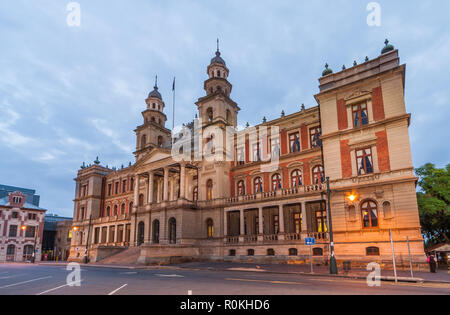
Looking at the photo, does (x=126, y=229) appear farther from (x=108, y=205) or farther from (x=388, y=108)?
(x=388, y=108)

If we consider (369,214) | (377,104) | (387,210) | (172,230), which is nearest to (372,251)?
(369,214)

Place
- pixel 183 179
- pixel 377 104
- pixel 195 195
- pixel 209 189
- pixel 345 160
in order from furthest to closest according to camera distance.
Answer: pixel 195 195, pixel 209 189, pixel 183 179, pixel 345 160, pixel 377 104

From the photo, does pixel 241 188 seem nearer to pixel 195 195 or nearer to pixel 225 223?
pixel 225 223

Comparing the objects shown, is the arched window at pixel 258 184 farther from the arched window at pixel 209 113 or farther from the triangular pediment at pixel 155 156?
the triangular pediment at pixel 155 156

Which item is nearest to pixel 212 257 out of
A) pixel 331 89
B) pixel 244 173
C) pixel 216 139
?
pixel 244 173

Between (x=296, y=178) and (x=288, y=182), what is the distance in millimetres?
1010

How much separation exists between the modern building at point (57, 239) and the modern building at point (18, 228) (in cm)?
529

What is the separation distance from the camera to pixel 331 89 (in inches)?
1243

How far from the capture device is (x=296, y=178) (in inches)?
1433

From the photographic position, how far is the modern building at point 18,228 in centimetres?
6391

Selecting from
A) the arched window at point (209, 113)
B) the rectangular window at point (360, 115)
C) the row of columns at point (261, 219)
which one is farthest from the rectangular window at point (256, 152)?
the rectangular window at point (360, 115)

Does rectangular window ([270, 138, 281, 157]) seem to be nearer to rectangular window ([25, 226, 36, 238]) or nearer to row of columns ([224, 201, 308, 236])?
row of columns ([224, 201, 308, 236])

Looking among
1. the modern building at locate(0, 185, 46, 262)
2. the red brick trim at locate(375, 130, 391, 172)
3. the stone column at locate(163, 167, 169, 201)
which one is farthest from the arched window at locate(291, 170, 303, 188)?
the modern building at locate(0, 185, 46, 262)

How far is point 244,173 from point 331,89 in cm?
1506
